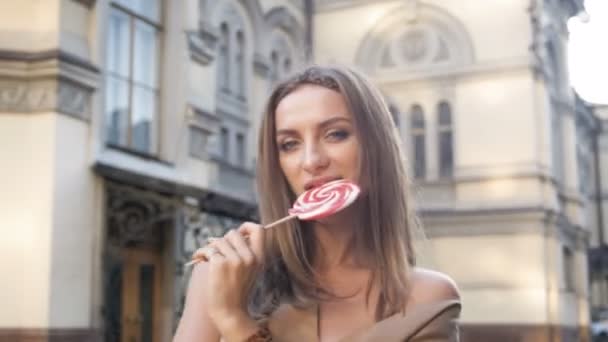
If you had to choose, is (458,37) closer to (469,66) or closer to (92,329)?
(469,66)

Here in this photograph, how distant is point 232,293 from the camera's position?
1842 mm

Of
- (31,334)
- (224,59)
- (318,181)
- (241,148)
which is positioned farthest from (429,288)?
(241,148)

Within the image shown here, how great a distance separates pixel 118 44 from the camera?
10430mm

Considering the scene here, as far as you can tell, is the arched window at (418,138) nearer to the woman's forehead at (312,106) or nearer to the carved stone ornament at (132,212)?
the carved stone ornament at (132,212)

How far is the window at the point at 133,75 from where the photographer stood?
10.2 metres

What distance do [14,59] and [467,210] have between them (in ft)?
43.0

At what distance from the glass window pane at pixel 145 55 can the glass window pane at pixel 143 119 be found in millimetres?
160

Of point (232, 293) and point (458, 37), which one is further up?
point (458, 37)

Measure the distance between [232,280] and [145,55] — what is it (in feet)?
31.5

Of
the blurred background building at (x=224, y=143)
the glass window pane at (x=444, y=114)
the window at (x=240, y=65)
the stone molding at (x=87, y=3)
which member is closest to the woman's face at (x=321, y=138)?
the blurred background building at (x=224, y=143)

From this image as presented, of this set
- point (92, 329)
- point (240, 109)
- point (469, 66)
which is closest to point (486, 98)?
point (469, 66)

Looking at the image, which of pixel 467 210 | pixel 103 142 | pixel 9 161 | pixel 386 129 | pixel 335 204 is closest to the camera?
pixel 335 204

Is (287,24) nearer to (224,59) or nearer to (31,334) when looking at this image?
(224,59)

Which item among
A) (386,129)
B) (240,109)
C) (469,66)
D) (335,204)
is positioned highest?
(469,66)
